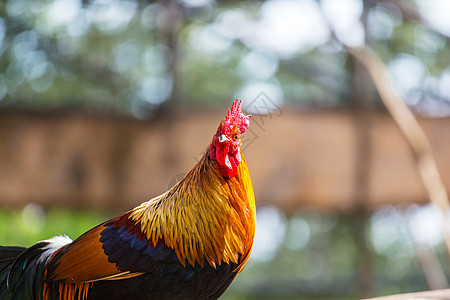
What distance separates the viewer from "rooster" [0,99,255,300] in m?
1.09

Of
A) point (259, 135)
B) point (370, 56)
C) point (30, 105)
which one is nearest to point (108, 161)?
point (30, 105)

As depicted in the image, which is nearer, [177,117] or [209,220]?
[209,220]

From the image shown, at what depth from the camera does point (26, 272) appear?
4.05 feet

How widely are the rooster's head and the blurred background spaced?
1.98ft

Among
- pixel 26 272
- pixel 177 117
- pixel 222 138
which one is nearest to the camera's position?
pixel 222 138

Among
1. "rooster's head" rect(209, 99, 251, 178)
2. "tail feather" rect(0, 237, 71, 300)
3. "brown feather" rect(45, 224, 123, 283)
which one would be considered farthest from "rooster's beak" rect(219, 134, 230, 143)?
"tail feather" rect(0, 237, 71, 300)

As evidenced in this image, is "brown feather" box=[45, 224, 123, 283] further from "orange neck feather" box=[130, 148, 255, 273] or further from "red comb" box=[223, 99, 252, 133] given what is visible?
"red comb" box=[223, 99, 252, 133]

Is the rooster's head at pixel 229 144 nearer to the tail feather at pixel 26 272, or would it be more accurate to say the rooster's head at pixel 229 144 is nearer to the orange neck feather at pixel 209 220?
the orange neck feather at pixel 209 220

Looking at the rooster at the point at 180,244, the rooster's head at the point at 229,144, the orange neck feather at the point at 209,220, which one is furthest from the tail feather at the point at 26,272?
the rooster's head at the point at 229,144

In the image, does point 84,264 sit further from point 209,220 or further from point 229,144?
point 229,144

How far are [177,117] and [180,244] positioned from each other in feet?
3.86

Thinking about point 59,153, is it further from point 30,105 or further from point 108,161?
point 30,105

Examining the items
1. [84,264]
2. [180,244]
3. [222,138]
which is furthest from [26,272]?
[222,138]

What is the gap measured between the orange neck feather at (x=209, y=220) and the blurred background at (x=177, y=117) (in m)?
0.64
